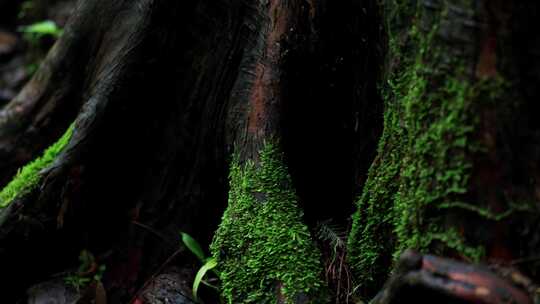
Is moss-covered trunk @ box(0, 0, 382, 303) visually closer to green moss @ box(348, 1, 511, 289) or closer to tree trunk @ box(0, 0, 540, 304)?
tree trunk @ box(0, 0, 540, 304)

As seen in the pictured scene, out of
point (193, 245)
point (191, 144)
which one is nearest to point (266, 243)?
point (193, 245)

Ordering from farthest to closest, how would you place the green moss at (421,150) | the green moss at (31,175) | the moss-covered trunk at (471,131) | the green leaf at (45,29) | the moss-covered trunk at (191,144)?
the green leaf at (45,29), the green moss at (31,175), the moss-covered trunk at (191,144), the green moss at (421,150), the moss-covered trunk at (471,131)

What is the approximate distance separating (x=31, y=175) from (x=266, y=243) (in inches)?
75.3

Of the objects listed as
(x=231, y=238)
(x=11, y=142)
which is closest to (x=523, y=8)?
(x=231, y=238)

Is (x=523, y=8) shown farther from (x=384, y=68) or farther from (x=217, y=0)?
(x=217, y=0)

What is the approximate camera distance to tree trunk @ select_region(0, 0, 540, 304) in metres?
Result: 2.00

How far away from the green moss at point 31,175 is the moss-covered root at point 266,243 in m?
1.38

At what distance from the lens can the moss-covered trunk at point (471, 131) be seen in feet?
6.34

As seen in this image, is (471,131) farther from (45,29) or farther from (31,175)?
(45,29)

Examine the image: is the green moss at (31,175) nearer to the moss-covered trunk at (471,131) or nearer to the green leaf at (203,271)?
the green leaf at (203,271)

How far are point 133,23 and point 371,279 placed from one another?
2.27 m

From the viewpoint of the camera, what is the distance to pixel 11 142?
4.16 m

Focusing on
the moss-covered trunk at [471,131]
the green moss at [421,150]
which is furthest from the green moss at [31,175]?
the moss-covered trunk at [471,131]

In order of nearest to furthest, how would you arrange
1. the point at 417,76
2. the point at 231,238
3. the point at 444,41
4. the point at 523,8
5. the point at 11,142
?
the point at 523,8, the point at 444,41, the point at 417,76, the point at 231,238, the point at 11,142
